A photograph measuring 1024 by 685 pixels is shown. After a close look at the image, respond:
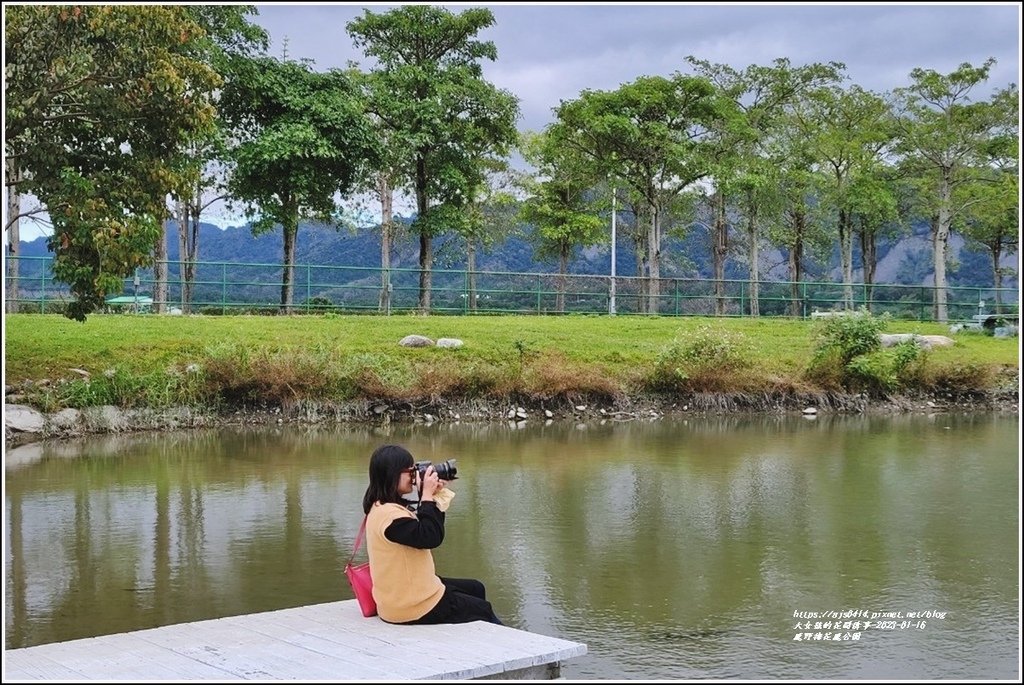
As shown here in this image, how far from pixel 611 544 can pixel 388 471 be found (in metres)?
4.51

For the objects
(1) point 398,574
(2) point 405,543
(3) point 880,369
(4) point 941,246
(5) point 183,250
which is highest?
(4) point 941,246

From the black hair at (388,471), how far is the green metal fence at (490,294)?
20.6 metres

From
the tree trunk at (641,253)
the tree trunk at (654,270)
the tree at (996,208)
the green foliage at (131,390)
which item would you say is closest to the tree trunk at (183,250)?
the green foliage at (131,390)

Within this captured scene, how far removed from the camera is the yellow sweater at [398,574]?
5781mm

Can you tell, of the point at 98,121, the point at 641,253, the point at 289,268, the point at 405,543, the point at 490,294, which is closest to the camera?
the point at 405,543

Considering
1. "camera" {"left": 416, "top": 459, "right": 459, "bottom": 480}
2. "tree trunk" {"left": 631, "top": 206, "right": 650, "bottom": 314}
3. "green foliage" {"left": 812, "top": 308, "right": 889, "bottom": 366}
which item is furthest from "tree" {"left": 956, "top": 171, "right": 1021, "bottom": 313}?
"camera" {"left": 416, "top": 459, "right": 459, "bottom": 480}

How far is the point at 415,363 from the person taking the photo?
72.0ft

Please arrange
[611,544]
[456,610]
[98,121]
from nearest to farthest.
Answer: [456,610] → [611,544] → [98,121]

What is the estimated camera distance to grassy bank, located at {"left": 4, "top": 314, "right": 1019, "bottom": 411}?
19.5m

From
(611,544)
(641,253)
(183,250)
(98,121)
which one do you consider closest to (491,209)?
(641,253)

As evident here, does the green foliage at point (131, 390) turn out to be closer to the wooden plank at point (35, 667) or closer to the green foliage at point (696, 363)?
the green foliage at point (696, 363)

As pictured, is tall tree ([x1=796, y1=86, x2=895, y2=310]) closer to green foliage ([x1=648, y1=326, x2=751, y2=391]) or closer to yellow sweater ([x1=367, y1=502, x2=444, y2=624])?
green foliage ([x1=648, y1=326, x2=751, y2=391])

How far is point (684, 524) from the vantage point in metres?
10.9

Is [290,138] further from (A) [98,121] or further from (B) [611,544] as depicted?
(B) [611,544]
